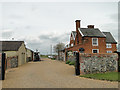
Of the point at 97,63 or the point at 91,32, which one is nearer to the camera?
the point at 97,63

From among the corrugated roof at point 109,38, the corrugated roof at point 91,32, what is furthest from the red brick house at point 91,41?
the corrugated roof at point 109,38

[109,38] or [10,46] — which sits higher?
[109,38]

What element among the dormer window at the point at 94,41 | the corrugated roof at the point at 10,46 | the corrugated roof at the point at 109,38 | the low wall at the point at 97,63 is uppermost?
the corrugated roof at the point at 109,38

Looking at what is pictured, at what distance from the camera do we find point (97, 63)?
12.1 m

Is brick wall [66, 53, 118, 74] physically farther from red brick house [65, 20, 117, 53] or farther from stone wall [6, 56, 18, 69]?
red brick house [65, 20, 117, 53]

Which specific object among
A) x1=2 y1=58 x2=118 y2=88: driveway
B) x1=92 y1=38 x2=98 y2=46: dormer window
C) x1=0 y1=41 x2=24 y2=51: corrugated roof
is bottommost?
x1=2 y1=58 x2=118 y2=88: driveway

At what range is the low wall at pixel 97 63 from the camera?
1166cm

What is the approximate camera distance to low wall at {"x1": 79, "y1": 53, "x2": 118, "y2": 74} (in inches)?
459

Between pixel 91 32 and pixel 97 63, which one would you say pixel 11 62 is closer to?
pixel 97 63

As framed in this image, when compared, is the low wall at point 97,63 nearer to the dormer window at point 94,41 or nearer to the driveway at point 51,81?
the driveway at point 51,81

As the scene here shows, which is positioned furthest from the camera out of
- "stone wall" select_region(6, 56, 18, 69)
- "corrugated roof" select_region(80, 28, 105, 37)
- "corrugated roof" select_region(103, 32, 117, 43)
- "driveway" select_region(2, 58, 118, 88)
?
"corrugated roof" select_region(103, 32, 117, 43)

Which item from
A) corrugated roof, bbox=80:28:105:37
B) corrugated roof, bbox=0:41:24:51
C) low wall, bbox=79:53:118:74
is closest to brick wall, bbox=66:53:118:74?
low wall, bbox=79:53:118:74

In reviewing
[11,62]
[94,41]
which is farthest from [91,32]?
[11,62]

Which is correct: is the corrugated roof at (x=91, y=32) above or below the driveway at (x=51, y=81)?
above
